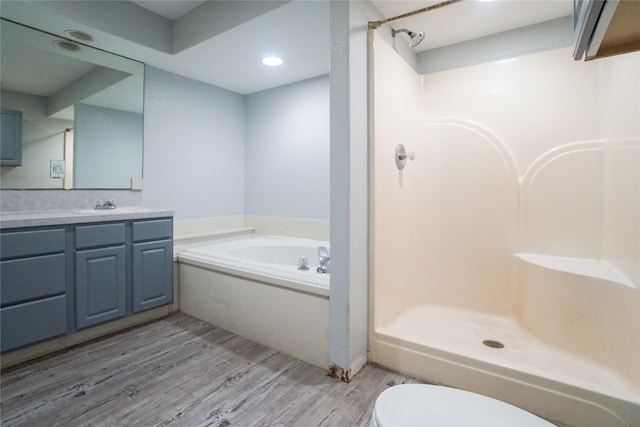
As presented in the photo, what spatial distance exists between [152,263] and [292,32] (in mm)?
1973

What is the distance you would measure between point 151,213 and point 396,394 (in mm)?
2111

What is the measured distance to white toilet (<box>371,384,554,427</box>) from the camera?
836mm

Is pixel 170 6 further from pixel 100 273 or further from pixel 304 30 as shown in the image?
pixel 100 273

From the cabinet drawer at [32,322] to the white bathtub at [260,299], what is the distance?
2.73 ft

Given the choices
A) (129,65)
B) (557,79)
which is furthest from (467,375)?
(129,65)

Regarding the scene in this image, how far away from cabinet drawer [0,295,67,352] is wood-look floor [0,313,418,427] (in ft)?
0.52

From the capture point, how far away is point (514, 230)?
85.2 inches

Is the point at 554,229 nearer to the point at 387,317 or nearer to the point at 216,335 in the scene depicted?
the point at 387,317

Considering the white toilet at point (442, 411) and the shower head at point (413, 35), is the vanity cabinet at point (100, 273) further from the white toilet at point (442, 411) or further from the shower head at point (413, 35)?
the shower head at point (413, 35)

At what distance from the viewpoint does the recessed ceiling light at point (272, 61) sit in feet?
8.39

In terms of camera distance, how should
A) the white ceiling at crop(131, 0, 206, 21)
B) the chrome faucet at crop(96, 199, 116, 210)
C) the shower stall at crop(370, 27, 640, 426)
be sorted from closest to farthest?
1. the shower stall at crop(370, 27, 640, 426)
2. the white ceiling at crop(131, 0, 206, 21)
3. the chrome faucet at crop(96, 199, 116, 210)

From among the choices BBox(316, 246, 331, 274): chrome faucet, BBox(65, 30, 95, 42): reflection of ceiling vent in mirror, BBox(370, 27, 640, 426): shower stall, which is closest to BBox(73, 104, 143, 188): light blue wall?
BBox(65, 30, 95, 42): reflection of ceiling vent in mirror

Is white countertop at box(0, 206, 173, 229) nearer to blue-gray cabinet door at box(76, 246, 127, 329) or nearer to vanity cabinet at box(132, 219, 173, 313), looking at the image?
vanity cabinet at box(132, 219, 173, 313)

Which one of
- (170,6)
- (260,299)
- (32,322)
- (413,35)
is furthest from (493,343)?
(170,6)
